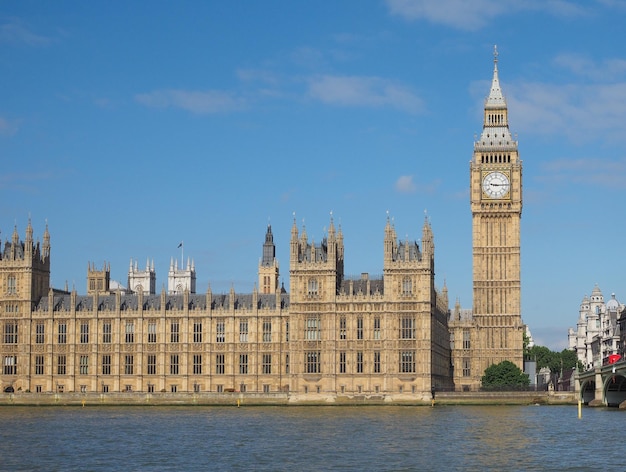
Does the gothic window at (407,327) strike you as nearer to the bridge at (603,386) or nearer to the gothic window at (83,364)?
the bridge at (603,386)

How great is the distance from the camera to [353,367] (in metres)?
142

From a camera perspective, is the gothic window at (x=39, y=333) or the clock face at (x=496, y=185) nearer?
the gothic window at (x=39, y=333)

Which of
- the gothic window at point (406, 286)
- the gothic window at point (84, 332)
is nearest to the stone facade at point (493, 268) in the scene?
the gothic window at point (406, 286)

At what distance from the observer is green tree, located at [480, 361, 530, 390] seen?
15362cm

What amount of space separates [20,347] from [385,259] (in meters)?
46.0

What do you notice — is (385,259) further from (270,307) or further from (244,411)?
(244,411)

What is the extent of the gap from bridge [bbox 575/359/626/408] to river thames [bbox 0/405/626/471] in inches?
347

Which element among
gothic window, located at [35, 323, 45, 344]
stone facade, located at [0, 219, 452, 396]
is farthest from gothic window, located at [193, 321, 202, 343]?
gothic window, located at [35, 323, 45, 344]

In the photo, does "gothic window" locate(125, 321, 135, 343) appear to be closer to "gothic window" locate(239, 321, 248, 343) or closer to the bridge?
"gothic window" locate(239, 321, 248, 343)

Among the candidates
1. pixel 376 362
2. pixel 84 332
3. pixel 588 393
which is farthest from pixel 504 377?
pixel 84 332

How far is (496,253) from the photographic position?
552 ft

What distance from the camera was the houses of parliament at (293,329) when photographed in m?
142

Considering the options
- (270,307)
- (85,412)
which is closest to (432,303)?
(270,307)

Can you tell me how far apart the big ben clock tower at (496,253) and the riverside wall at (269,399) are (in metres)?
21.2
